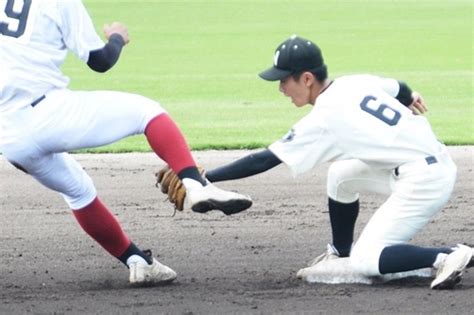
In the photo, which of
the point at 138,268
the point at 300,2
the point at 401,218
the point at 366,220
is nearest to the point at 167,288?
the point at 138,268

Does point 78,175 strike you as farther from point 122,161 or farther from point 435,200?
point 122,161

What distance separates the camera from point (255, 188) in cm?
988

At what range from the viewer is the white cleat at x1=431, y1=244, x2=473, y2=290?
242 inches

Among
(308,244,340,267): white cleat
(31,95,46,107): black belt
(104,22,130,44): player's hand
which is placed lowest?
(308,244,340,267): white cleat

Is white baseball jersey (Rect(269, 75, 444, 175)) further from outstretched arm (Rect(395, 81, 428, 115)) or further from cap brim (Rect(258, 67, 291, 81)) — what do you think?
outstretched arm (Rect(395, 81, 428, 115))

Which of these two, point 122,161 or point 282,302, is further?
point 122,161

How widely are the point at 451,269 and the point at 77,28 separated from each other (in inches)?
87.2

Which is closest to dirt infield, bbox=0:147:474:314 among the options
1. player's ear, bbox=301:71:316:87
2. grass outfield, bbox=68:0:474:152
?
player's ear, bbox=301:71:316:87

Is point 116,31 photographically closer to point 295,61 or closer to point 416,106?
point 295,61

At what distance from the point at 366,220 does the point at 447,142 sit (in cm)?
358

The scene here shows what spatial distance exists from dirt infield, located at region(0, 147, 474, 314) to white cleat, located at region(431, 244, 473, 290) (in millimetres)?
59

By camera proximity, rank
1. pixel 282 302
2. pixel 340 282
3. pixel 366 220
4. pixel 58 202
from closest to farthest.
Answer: pixel 282 302 < pixel 340 282 < pixel 366 220 < pixel 58 202

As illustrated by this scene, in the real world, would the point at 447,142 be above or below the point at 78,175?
below

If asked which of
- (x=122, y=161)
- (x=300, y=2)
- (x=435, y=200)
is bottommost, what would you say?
(x=300, y=2)
